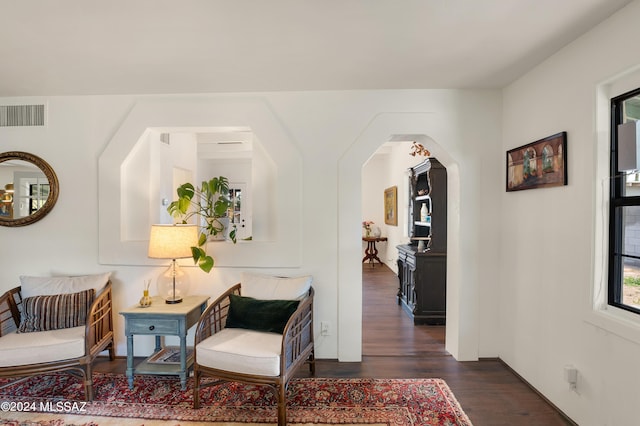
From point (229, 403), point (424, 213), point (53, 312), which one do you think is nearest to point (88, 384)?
point (53, 312)

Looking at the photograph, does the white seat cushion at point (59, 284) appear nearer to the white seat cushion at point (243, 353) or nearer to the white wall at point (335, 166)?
the white wall at point (335, 166)

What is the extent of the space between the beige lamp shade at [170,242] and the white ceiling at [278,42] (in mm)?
1300

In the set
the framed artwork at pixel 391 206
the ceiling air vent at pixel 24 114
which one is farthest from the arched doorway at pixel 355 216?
the framed artwork at pixel 391 206

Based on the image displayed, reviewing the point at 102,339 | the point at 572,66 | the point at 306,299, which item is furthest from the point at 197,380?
the point at 572,66

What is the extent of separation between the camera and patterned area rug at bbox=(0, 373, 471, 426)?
2.23 metres

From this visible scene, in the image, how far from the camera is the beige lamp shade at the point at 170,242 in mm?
2779

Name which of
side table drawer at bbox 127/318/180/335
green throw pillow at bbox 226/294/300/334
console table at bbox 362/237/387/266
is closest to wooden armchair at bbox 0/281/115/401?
side table drawer at bbox 127/318/180/335

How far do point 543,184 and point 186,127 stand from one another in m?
3.13

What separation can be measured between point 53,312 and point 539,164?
4049mm

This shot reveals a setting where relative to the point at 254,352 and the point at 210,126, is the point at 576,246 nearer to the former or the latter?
the point at 254,352

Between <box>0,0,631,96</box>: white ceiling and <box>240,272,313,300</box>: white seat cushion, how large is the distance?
1.75 meters

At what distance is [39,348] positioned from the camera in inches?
93.0

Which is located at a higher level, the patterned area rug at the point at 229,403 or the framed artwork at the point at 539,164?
the framed artwork at the point at 539,164

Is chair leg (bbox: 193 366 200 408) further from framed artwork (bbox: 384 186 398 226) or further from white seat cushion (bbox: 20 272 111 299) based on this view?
framed artwork (bbox: 384 186 398 226)
